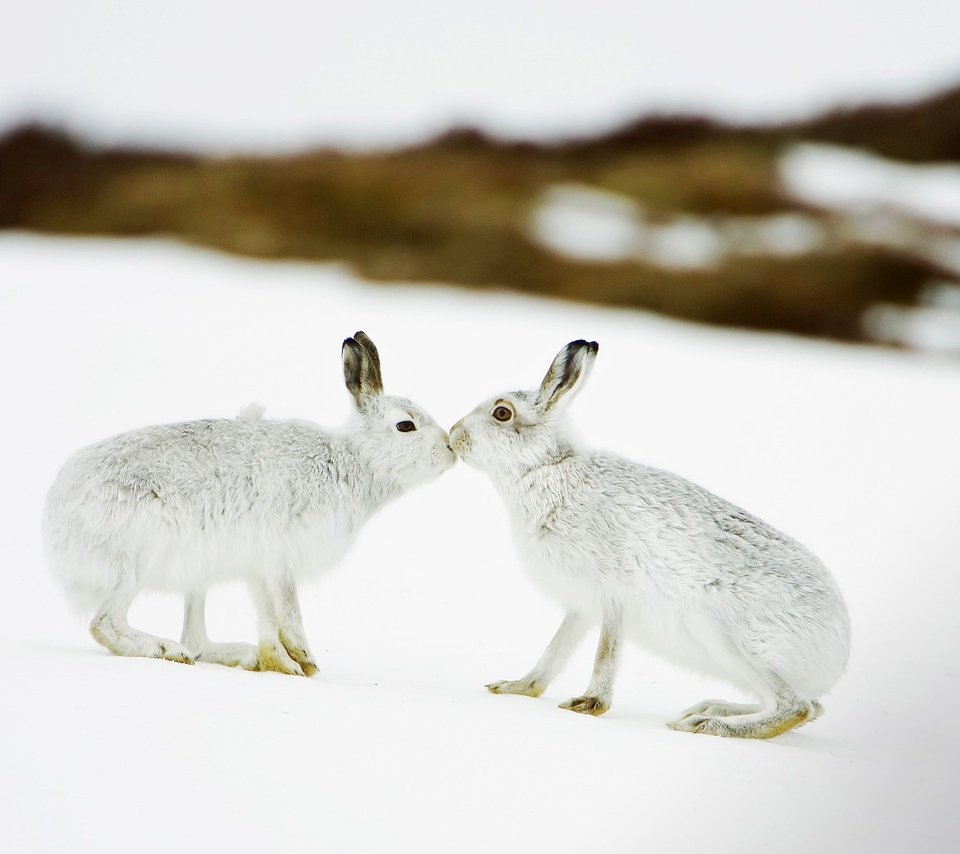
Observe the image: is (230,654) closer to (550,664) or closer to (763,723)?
(550,664)

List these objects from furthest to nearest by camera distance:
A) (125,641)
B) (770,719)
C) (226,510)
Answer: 1. (226,510)
2. (125,641)
3. (770,719)

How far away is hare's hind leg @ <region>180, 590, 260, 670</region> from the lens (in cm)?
389

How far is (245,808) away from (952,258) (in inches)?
338

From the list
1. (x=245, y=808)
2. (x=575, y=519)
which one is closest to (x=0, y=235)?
(x=575, y=519)

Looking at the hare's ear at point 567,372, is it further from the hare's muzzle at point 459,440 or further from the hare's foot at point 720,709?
the hare's foot at point 720,709

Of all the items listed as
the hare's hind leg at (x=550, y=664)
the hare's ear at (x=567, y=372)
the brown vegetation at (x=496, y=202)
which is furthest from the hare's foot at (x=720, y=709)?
the brown vegetation at (x=496, y=202)

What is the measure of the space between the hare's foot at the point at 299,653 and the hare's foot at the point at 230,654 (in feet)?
0.28

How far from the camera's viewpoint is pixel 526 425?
13.4 feet

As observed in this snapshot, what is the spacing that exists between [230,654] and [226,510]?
45cm

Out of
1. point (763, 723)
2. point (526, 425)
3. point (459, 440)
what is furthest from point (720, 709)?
point (459, 440)

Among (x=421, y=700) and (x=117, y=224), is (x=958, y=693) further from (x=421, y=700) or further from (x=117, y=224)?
(x=117, y=224)

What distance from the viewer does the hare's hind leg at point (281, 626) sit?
3820 millimetres

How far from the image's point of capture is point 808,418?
7.04 m

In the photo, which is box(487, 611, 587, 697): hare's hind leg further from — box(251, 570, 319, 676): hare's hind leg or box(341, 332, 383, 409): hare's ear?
box(341, 332, 383, 409): hare's ear
